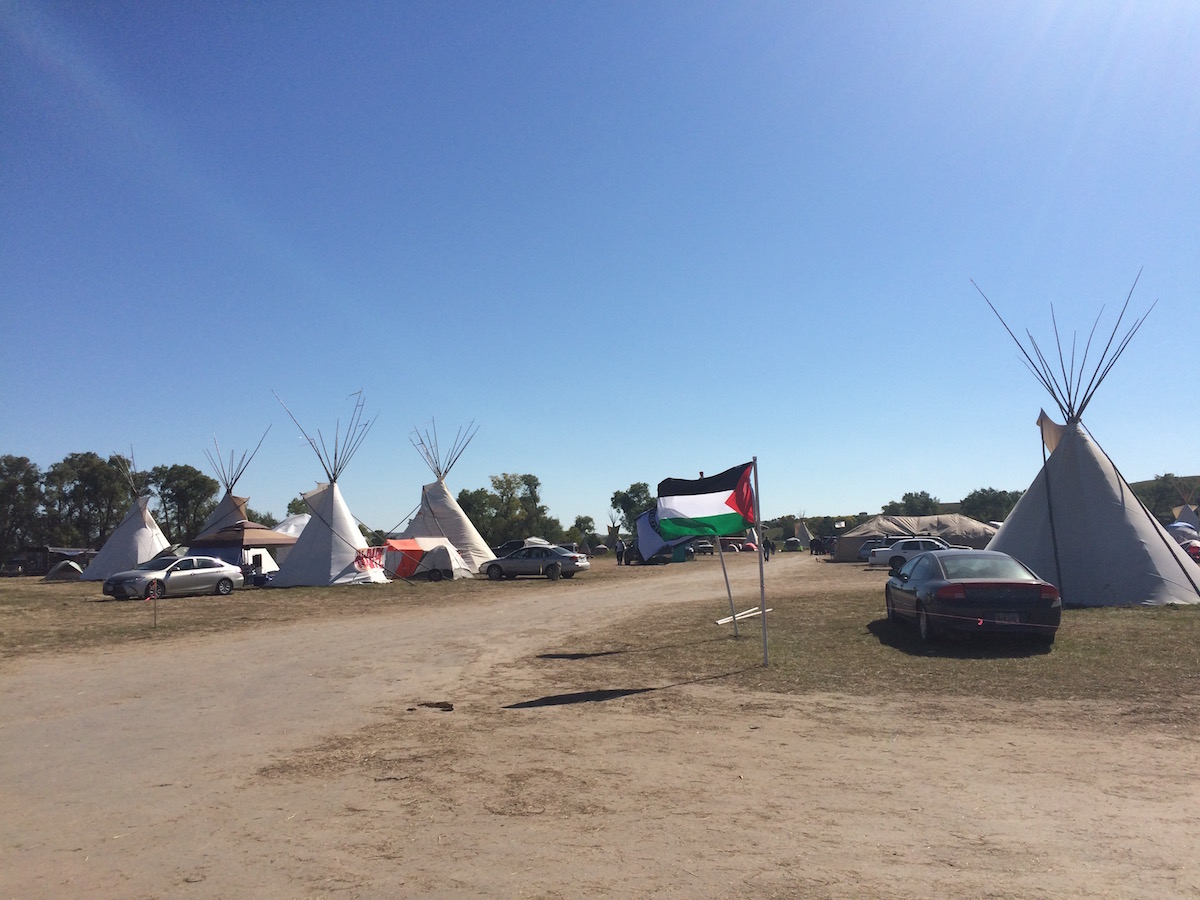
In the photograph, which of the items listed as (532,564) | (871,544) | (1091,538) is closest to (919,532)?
(871,544)

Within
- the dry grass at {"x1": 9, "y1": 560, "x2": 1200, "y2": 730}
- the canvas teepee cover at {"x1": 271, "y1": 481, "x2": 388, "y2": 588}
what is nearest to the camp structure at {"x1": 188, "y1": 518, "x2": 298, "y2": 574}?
the canvas teepee cover at {"x1": 271, "y1": 481, "x2": 388, "y2": 588}

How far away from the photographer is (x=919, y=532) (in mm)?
50531

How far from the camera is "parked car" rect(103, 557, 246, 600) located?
2708 cm

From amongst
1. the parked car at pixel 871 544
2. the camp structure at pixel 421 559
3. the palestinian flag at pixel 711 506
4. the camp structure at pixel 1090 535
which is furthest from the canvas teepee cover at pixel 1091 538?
the parked car at pixel 871 544

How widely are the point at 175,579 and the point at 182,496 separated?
55.1 meters

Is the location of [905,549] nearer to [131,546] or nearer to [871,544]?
[871,544]

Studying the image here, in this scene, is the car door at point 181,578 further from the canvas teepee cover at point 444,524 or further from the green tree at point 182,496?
the green tree at point 182,496

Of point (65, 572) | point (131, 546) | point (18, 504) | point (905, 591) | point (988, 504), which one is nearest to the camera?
point (905, 591)

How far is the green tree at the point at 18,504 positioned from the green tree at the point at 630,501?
75.4m

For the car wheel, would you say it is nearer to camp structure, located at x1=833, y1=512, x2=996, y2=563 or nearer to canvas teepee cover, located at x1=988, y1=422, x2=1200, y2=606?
canvas teepee cover, located at x1=988, y1=422, x2=1200, y2=606

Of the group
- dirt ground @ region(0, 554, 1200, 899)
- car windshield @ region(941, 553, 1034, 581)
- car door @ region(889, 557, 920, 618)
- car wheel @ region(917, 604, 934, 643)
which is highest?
car windshield @ region(941, 553, 1034, 581)

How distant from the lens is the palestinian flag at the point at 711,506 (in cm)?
1278

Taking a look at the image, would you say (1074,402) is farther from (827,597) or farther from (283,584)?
(283,584)

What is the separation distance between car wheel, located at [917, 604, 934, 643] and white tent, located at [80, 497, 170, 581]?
129ft
